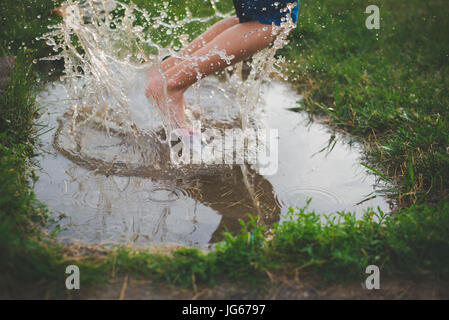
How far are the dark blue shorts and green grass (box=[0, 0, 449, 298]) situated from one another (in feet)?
3.25

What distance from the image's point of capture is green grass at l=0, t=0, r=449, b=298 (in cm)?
170

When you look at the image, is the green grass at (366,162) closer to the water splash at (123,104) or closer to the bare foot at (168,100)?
the water splash at (123,104)

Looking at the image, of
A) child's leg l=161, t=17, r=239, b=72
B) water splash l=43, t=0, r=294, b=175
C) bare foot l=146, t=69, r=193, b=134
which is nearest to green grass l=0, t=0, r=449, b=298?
water splash l=43, t=0, r=294, b=175

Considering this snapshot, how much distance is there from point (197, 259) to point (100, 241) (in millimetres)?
490

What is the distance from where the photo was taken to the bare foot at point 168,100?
8.73ft

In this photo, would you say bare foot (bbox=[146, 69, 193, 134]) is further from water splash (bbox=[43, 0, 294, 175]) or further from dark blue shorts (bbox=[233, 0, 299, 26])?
dark blue shorts (bbox=[233, 0, 299, 26])

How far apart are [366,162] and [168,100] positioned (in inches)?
54.7

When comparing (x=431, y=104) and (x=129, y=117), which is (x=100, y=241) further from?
(x=431, y=104)

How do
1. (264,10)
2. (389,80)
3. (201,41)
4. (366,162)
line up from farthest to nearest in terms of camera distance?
(389,80) < (201,41) < (366,162) < (264,10)

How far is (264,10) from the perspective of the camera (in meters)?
2.48

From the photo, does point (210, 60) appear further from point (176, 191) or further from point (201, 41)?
point (176, 191)

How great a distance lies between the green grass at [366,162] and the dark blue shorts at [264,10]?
992mm

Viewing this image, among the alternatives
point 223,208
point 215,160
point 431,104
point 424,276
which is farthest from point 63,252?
point 431,104

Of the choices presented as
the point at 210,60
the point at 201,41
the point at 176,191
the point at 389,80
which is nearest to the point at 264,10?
the point at 210,60
